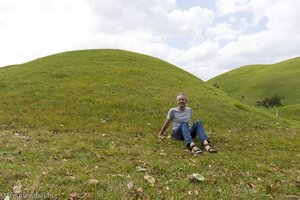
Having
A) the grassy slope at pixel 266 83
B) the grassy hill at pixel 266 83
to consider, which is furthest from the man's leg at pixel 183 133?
the grassy slope at pixel 266 83

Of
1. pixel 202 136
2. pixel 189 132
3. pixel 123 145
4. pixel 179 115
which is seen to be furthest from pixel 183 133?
pixel 123 145

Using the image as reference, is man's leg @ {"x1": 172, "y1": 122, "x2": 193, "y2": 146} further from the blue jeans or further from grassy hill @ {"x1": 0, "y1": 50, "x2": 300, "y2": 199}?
grassy hill @ {"x1": 0, "y1": 50, "x2": 300, "y2": 199}

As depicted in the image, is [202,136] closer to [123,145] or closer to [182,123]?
[182,123]

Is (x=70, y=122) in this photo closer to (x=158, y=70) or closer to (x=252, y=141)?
(x=252, y=141)

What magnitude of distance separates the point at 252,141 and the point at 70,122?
8569mm

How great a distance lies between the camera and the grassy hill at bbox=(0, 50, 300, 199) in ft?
23.8

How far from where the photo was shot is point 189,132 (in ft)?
37.6

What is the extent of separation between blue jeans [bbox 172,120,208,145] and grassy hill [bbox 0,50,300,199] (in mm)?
381

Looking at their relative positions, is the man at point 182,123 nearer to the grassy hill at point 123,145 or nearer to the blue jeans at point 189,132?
the blue jeans at point 189,132

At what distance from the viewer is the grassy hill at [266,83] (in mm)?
70181

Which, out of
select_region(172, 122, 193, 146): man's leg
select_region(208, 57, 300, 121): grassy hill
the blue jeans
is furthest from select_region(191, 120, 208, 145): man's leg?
select_region(208, 57, 300, 121): grassy hill

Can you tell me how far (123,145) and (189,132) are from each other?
8.21 feet

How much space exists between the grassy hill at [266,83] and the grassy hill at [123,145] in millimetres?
50110

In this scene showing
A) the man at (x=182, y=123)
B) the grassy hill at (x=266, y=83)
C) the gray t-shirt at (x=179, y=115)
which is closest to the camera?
the man at (x=182, y=123)
